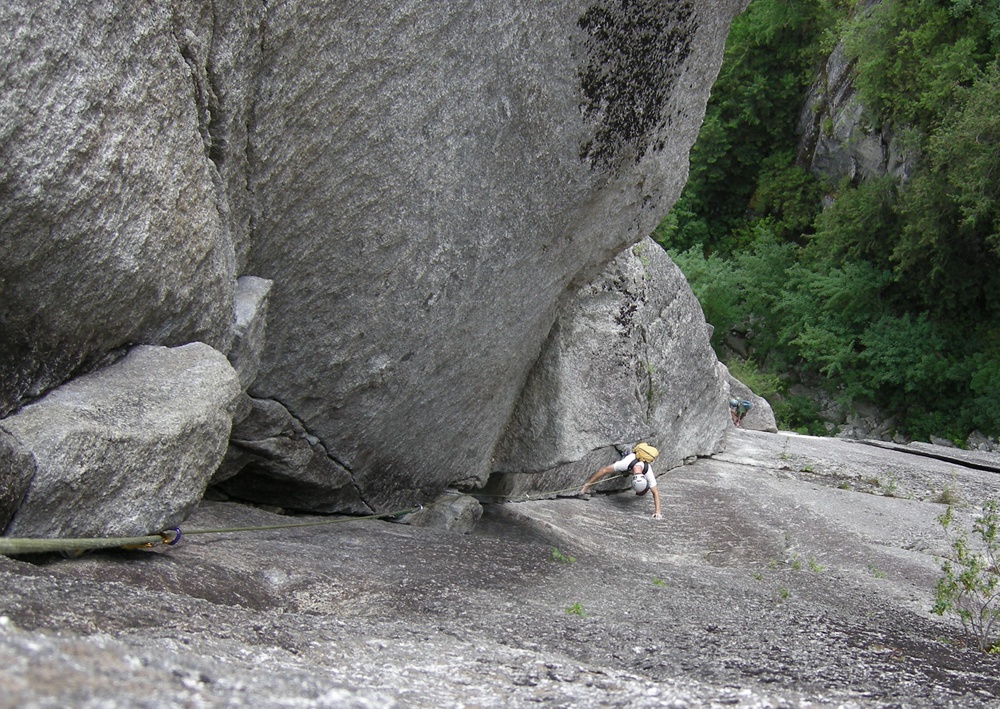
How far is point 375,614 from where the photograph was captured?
4527 millimetres

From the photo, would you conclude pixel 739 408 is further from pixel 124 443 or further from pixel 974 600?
pixel 124 443

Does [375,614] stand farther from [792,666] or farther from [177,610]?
[792,666]

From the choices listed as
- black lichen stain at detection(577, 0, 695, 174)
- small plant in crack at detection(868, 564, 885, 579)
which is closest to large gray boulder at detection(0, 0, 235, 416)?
black lichen stain at detection(577, 0, 695, 174)

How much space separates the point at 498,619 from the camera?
4648mm

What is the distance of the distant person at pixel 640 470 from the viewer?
9.72m

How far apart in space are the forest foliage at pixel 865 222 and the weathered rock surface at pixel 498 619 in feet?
52.7

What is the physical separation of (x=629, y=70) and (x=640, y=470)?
456 centimetres

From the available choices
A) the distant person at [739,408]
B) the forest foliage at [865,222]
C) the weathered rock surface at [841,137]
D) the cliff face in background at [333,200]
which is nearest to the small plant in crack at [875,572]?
the cliff face in background at [333,200]

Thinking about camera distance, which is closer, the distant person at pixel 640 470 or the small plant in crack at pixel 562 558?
the small plant in crack at pixel 562 558

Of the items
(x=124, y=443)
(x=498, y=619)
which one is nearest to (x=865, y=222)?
(x=498, y=619)

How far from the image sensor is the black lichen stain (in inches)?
256

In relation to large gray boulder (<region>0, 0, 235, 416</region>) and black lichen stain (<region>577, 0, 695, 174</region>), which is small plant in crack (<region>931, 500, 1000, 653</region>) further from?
large gray boulder (<region>0, 0, 235, 416</region>)

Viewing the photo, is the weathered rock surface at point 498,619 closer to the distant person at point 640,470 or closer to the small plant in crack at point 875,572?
the small plant in crack at point 875,572

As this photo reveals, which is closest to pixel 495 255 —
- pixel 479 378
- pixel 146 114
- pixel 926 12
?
pixel 479 378
